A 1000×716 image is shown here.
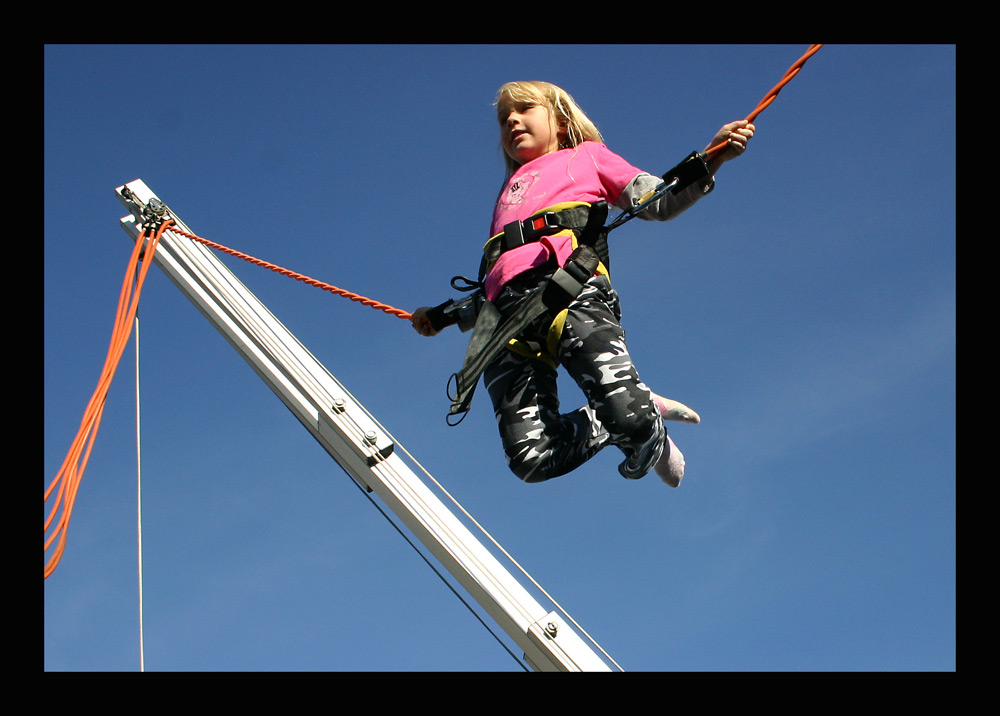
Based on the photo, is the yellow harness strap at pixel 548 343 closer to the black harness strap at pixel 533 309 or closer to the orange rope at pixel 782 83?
the black harness strap at pixel 533 309

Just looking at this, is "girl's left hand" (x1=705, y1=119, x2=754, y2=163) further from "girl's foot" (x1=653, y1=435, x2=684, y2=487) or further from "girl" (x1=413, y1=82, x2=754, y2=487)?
"girl's foot" (x1=653, y1=435, x2=684, y2=487)

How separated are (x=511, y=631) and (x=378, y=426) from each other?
3.00 feet

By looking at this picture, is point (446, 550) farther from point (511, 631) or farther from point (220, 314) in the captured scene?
point (220, 314)

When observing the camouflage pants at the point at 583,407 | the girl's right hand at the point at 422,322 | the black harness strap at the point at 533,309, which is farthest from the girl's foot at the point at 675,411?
the girl's right hand at the point at 422,322

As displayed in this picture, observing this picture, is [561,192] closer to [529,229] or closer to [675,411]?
[529,229]

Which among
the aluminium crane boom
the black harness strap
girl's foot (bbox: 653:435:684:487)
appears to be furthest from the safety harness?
girl's foot (bbox: 653:435:684:487)

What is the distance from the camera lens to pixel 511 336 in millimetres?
3277

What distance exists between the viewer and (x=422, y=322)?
13.5ft

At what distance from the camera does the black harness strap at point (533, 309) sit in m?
3.28

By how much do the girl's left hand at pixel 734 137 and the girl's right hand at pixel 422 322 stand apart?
141 cm

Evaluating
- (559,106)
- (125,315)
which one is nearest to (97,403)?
(125,315)

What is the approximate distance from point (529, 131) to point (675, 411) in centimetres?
125

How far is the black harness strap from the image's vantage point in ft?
10.8

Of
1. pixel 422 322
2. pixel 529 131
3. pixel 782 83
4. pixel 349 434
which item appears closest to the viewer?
pixel 782 83
